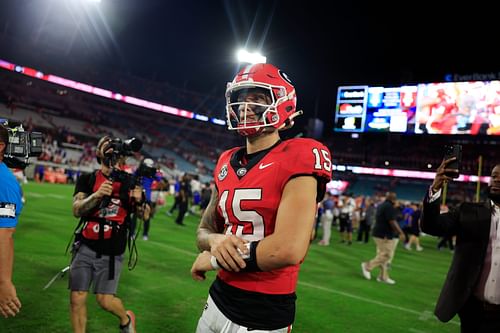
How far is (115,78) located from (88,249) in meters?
45.1

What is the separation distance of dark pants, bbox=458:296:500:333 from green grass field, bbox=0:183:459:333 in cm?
253

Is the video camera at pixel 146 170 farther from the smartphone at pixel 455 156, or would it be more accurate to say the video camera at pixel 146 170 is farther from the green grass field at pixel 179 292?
the smartphone at pixel 455 156

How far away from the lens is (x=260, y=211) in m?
1.98

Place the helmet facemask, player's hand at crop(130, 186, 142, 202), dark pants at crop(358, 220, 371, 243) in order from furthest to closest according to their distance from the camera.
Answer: dark pants at crop(358, 220, 371, 243)
player's hand at crop(130, 186, 142, 202)
the helmet facemask

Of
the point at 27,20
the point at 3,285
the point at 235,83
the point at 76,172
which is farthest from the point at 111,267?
the point at 27,20

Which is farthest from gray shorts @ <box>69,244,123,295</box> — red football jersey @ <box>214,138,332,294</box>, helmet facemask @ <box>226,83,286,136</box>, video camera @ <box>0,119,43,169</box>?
helmet facemask @ <box>226,83,286,136</box>

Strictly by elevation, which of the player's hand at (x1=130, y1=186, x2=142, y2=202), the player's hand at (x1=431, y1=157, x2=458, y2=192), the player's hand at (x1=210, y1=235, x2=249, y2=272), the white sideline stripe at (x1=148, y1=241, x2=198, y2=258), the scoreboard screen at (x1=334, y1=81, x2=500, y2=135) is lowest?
the white sideline stripe at (x1=148, y1=241, x2=198, y2=258)

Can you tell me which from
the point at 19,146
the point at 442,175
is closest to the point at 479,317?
the point at 442,175

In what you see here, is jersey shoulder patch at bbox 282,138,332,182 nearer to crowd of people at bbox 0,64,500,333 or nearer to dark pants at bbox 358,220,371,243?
crowd of people at bbox 0,64,500,333

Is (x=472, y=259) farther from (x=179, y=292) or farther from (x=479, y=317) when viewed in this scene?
(x=179, y=292)

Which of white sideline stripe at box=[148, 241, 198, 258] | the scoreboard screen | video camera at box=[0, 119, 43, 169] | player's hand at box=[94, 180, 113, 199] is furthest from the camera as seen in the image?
the scoreboard screen

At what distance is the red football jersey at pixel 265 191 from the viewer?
75.0 inches

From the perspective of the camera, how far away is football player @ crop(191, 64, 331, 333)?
1.73 m

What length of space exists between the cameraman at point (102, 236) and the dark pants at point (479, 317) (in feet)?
10.8
